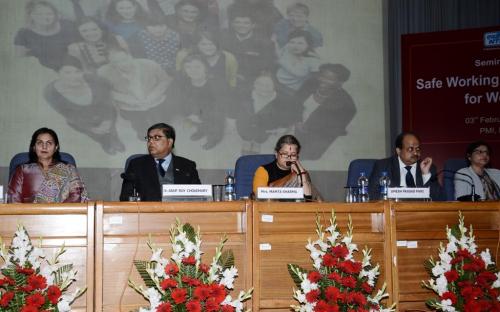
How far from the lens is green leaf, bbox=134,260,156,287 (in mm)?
2512

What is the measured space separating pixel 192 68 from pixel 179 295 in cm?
322

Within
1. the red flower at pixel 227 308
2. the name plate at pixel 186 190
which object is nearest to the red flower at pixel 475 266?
the red flower at pixel 227 308

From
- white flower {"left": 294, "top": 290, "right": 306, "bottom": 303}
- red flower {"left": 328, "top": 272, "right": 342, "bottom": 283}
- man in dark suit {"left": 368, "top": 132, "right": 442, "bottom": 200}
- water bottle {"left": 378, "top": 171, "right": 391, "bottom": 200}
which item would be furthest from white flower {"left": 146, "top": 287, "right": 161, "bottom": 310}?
man in dark suit {"left": 368, "top": 132, "right": 442, "bottom": 200}

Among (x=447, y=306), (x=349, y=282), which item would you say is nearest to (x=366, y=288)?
(x=349, y=282)

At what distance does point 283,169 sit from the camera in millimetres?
4113

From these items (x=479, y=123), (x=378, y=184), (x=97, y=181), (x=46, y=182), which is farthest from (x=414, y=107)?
(x=46, y=182)

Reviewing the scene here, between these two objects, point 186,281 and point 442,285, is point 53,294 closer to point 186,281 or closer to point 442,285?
point 186,281

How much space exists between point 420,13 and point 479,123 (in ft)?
4.17

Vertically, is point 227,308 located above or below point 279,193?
below

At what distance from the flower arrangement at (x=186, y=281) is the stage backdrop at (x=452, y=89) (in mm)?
3371

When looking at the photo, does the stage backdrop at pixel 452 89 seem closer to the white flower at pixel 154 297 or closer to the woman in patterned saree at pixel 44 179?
the woman in patterned saree at pixel 44 179

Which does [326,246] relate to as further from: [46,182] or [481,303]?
[46,182]

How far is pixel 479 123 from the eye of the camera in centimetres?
536

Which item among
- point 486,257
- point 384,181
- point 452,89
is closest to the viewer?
point 486,257
